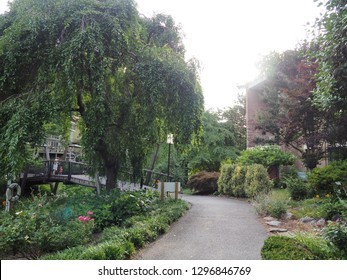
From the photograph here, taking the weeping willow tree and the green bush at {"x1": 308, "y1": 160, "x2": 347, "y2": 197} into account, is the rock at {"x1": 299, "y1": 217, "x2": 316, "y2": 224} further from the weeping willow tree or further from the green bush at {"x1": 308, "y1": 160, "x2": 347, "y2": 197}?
the weeping willow tree

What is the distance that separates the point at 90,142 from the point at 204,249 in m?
3.75

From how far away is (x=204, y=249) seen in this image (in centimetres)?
482

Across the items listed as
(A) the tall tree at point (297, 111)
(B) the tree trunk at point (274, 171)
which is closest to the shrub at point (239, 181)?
(A) the tall tree at point (297, 111)

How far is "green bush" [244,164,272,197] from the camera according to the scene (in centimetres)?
1055

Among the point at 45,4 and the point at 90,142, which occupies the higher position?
the point at 45,4

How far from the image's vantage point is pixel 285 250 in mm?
3605

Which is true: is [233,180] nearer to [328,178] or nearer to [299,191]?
[299,191]

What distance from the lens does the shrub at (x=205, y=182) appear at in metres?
15.1

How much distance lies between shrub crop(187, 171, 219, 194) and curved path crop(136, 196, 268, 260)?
7.11 meters

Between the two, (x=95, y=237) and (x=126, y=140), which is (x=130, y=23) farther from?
(x=95, y=237)

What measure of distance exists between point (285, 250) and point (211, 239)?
2012mm

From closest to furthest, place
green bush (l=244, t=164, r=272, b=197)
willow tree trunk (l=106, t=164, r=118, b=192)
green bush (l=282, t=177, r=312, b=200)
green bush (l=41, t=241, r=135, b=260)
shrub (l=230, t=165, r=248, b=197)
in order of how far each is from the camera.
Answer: green bush (l=41, t=241, r=135, b=260) < willow tree trunk (l=106, t=164, r=118, b=192) < green bush (l=282, t=177, r=312, b=200) < green bush (l=244, t=164, r=272, b=197) < shrub (l=230, t=165, r=248, b=197)

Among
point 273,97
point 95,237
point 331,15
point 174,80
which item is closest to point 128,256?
point 95,237

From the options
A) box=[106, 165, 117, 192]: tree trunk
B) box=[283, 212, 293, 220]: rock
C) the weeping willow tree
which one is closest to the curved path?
box=[283, 212, 293, 220]: rock
